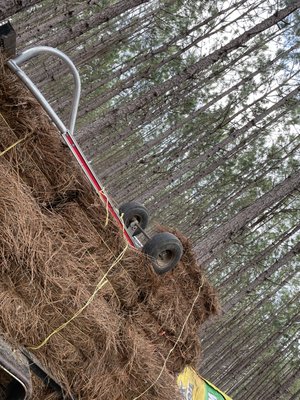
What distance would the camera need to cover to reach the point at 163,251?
391 centimetres

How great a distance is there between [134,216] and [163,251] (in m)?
0.88

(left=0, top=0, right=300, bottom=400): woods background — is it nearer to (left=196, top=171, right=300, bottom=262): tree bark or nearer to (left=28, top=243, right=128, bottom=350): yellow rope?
Answer: (left=196, top=171, right=300, bottom=262): tree bark

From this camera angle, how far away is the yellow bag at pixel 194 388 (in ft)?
13.5

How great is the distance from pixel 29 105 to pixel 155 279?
1491 mm

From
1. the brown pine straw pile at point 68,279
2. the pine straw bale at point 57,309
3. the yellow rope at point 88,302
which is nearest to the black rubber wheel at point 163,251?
the brown pine straw pile at point 68,279

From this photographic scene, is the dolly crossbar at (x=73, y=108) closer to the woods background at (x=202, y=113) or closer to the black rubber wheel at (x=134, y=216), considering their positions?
the black rubber wheel at (x=134, y=216)

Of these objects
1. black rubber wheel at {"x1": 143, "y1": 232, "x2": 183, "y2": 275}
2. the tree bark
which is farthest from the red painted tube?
the tree bark

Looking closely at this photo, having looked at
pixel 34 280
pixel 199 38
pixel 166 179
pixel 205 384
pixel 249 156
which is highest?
pixel 34 280

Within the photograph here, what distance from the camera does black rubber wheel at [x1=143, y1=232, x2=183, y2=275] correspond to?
3.82m

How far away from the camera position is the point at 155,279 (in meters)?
3.73

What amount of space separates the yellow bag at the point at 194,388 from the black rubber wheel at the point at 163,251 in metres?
0.91

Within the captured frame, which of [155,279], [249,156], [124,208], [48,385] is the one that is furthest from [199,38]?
[48,385]

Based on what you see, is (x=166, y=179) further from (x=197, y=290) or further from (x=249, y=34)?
(x=197, y=290)

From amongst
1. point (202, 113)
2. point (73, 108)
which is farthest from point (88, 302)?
point (202, 113)
